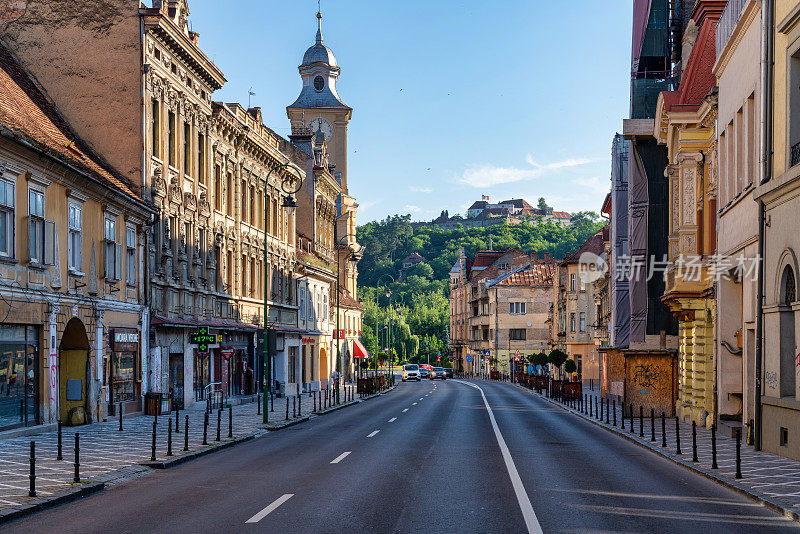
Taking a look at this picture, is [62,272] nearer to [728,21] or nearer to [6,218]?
[6,218]

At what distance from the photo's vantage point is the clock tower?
90.0 metres

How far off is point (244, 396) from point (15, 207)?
79.8 ft

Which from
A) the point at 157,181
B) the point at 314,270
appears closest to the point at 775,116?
the point at 157,181

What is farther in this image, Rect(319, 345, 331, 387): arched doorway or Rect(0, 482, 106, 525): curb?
Rect(319, 345, 331, 387): arched doorway

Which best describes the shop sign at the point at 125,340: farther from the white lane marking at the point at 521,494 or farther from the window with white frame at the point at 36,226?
the white lane marking at the point at 521,494

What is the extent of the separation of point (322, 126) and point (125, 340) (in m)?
59.6

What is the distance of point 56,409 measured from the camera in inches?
1088

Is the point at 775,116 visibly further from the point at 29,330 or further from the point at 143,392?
the point at 143,392

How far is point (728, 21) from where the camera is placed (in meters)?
27.4

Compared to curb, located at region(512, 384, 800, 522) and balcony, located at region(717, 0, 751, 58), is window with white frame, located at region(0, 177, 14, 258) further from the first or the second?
balcony, located at region(717, 0, 751, 58)

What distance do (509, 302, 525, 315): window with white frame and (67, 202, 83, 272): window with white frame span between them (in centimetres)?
9439

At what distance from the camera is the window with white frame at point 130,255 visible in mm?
33531

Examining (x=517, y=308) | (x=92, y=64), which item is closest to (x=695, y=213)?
(x=92, y=64)

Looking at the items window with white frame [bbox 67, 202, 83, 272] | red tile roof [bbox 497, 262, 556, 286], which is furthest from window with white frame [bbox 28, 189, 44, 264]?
red tile roof [bbox 497, 262, 556, 286]
